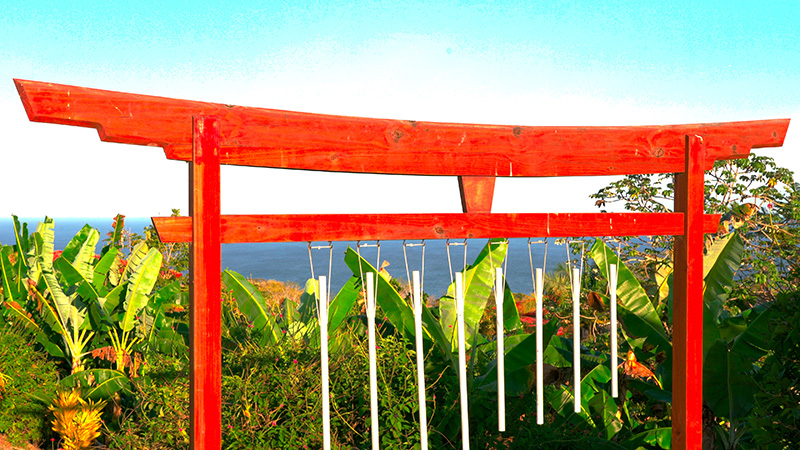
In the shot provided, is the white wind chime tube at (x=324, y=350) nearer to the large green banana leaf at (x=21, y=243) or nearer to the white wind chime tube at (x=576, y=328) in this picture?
the white wind chime tube at (x=576, y=328)

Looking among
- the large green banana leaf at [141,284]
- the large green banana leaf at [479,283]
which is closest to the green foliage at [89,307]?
the large green banana leaf at [141,284]

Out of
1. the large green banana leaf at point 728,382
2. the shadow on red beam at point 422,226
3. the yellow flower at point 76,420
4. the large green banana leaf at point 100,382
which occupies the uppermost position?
the shadow on red beam at point 422,226

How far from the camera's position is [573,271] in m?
3.22

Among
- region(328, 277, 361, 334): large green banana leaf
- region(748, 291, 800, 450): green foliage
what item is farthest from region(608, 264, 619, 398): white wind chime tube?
region(328, 277, 361, 334): large green banana leaf

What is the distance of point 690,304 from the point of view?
11.0 ft

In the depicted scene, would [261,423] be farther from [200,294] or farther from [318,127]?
[318,127]

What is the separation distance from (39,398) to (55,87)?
489 cm

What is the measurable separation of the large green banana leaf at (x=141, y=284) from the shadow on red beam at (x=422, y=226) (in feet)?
11.7

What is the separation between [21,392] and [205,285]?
491cm

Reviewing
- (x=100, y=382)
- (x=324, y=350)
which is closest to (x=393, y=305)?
(x=324, y=350)

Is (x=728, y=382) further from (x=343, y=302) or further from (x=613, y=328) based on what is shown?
(x=343, y=302)

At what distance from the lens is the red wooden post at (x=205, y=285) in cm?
260

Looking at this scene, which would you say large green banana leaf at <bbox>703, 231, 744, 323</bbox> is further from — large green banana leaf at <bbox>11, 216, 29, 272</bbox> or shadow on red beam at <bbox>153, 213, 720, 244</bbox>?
large green banana leaf at <bbox>11, 216, 29, 272</bbox>

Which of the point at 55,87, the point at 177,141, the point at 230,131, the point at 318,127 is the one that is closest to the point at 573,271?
the point at 318,127
